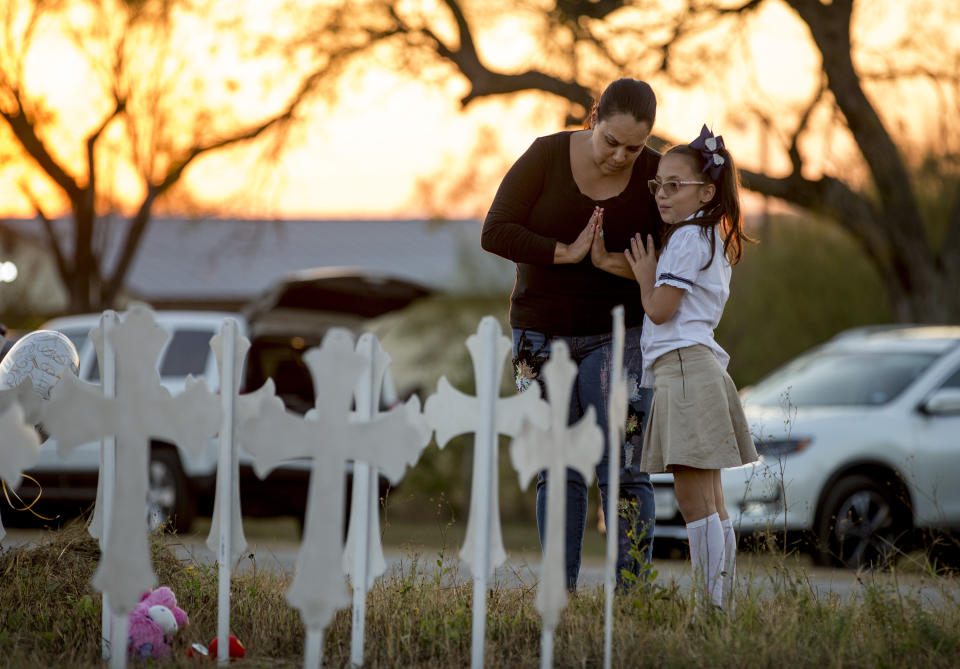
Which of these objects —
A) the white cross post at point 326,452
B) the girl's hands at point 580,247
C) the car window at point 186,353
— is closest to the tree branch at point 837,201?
the car window at point 186,353

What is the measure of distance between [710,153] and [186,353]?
7484 mm

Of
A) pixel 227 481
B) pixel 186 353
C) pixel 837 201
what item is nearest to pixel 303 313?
pixel 186 353

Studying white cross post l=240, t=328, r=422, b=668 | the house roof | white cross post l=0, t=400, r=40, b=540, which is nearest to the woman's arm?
white cross post l=240, t=328, r=422, b=668

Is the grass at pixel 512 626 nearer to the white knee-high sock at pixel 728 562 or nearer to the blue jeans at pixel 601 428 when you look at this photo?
the white knee-high sock at pixel 728 562

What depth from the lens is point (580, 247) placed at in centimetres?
444

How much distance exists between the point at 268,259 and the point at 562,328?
30.5 meters

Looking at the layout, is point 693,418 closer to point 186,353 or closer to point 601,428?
point 601,428

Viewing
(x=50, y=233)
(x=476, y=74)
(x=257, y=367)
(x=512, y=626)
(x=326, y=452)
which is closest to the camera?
(x=326, y=452)

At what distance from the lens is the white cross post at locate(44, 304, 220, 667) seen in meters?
3.29

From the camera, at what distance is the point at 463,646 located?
4.13 metres

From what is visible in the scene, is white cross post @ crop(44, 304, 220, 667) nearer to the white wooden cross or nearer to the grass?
the white wooden cross

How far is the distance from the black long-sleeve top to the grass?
0.99m

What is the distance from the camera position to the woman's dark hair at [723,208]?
14.6ft

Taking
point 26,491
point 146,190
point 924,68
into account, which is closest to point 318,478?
point 26,491
